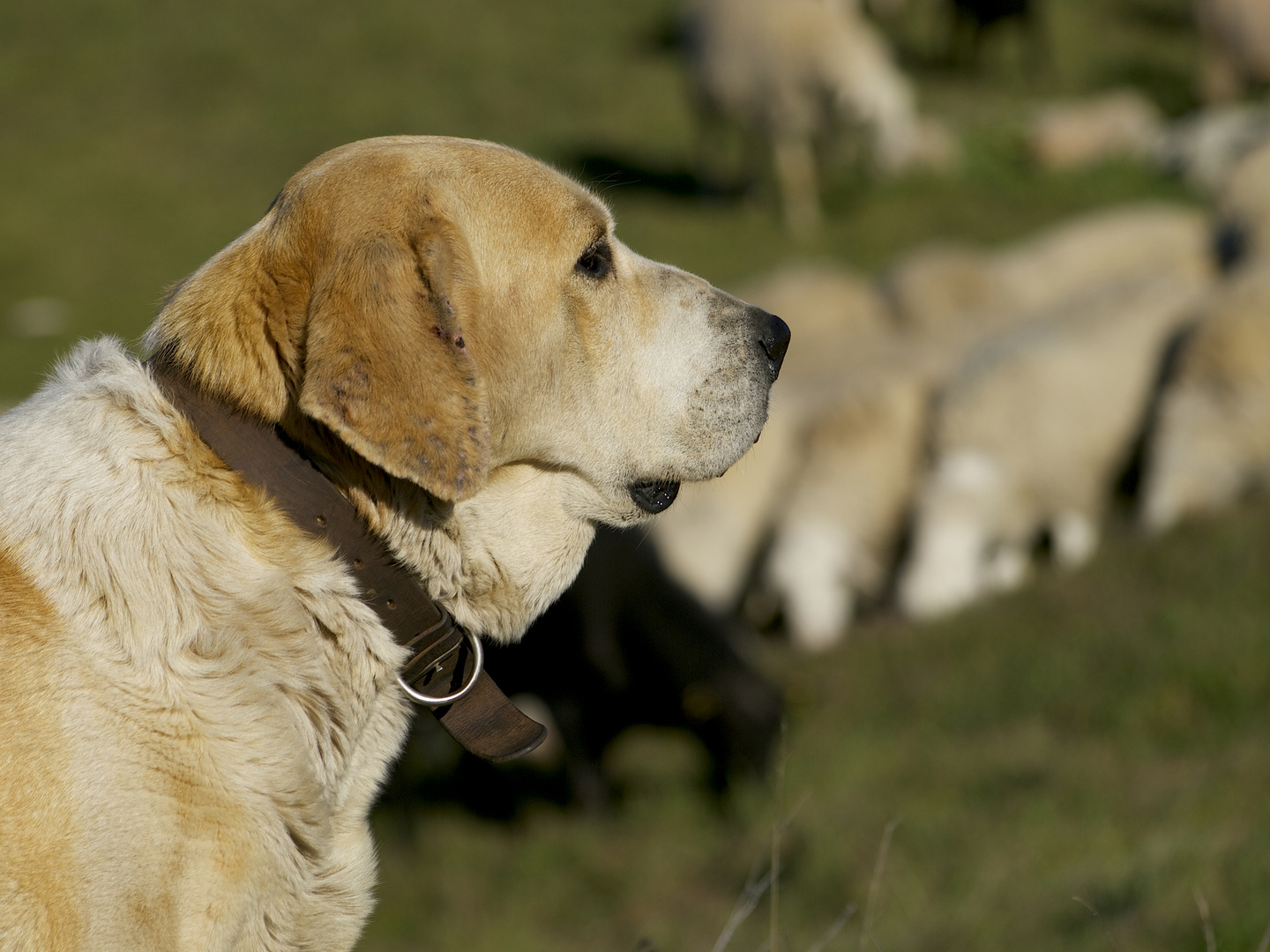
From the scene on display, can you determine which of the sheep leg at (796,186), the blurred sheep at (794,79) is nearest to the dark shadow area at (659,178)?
the blurred sheep at (794,79)

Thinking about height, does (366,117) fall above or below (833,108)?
above

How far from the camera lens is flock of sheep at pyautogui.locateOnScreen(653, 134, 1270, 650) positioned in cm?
703

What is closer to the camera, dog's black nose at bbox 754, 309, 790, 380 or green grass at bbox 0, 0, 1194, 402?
dog's black nose at bbox 754, 309, 790, 380

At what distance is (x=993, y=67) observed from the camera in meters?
21.0

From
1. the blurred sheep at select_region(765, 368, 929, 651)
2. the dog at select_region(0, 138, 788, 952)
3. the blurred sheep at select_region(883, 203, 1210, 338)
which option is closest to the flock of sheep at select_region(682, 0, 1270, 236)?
the blurred sheep at select_region(883, 203, 1210, 338)

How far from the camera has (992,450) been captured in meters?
7.84

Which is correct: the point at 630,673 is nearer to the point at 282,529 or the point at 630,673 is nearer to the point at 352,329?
the point at 282,529

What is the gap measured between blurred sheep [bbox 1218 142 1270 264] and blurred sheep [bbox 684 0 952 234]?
654 centimetres

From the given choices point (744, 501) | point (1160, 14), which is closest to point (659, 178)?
point (744, 501)

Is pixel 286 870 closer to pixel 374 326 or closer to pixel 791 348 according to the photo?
pixel 374 326

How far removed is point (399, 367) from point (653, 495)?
69 cm

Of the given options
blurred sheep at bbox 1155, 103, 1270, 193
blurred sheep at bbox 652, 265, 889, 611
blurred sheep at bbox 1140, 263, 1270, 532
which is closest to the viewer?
blurred sheep at bbox 1140, 263, 1270, 532

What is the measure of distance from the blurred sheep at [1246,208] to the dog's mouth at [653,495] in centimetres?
753

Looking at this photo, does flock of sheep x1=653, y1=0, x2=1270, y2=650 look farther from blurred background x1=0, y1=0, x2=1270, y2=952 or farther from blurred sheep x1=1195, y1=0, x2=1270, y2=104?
blurred sheep x1=1195, y1=0, x2=1270, y2=104
